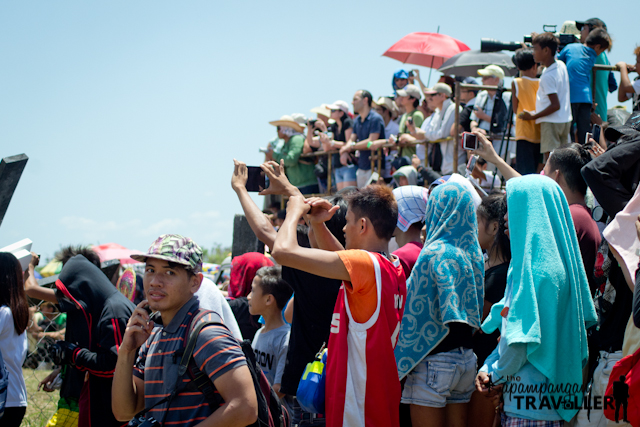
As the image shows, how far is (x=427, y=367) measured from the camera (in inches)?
130

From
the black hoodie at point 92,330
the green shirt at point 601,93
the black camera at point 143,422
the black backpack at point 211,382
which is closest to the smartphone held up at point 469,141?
the black backpack at point 211,382

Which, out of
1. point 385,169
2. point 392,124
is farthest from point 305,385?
point 392,124

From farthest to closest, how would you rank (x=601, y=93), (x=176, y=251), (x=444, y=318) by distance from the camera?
(x=601, y=93), (x=444, y=318), (x=176, y=251)

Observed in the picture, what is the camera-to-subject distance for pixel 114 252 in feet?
48.4

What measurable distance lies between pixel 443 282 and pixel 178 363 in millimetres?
1478

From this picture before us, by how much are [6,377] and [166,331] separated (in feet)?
8.03

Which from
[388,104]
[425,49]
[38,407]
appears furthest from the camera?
[425,49]

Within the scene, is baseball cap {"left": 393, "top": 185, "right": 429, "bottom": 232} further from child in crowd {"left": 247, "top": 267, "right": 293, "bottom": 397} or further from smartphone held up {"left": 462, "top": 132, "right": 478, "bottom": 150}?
child in crowd {"left": 247, "top": 267, "right": 293, "bottom": 397}

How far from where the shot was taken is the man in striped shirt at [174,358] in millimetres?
2645

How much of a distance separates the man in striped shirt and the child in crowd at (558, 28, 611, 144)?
5332 mm

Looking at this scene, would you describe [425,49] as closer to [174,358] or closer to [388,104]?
[388,104]

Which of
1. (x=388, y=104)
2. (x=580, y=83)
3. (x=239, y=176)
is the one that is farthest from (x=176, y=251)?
(x=388, y=104)

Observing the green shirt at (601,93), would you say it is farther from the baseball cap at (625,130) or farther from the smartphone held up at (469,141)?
the baseball cap at (625,130)

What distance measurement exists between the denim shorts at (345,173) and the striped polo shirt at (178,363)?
7.24m
